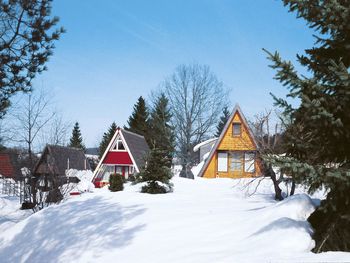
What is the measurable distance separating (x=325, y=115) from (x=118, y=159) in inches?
999

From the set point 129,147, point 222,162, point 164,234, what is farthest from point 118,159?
point 164,234

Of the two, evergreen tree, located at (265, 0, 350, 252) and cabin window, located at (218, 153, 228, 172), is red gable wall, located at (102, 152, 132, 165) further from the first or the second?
evergreen tree, located at (265, 0, 350, 252)

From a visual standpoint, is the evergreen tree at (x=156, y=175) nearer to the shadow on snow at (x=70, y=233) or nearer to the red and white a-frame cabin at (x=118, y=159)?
the shadow on snow at (x=70, y=233)

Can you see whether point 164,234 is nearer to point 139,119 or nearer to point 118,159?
point 118,159

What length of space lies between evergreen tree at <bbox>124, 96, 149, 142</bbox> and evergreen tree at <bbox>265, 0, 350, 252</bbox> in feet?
146

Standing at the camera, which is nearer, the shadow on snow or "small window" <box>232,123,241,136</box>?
the shadow on snow

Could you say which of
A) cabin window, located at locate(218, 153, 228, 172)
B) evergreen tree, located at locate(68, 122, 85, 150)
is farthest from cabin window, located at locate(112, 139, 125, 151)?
evergreen tree, located at locate(68, 122, 85, 150)

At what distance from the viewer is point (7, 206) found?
860 inches

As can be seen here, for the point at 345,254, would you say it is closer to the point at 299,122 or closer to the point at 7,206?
the point at 299,122

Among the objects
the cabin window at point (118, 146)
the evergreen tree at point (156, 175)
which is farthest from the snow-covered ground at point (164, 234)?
the cabin window at point (118, 146)

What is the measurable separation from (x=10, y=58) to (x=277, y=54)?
25.6ft

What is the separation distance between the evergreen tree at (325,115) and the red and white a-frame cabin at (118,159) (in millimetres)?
23337

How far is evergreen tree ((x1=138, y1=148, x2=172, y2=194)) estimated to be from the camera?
16672 millimetres

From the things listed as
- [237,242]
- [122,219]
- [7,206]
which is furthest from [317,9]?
[7,206]
